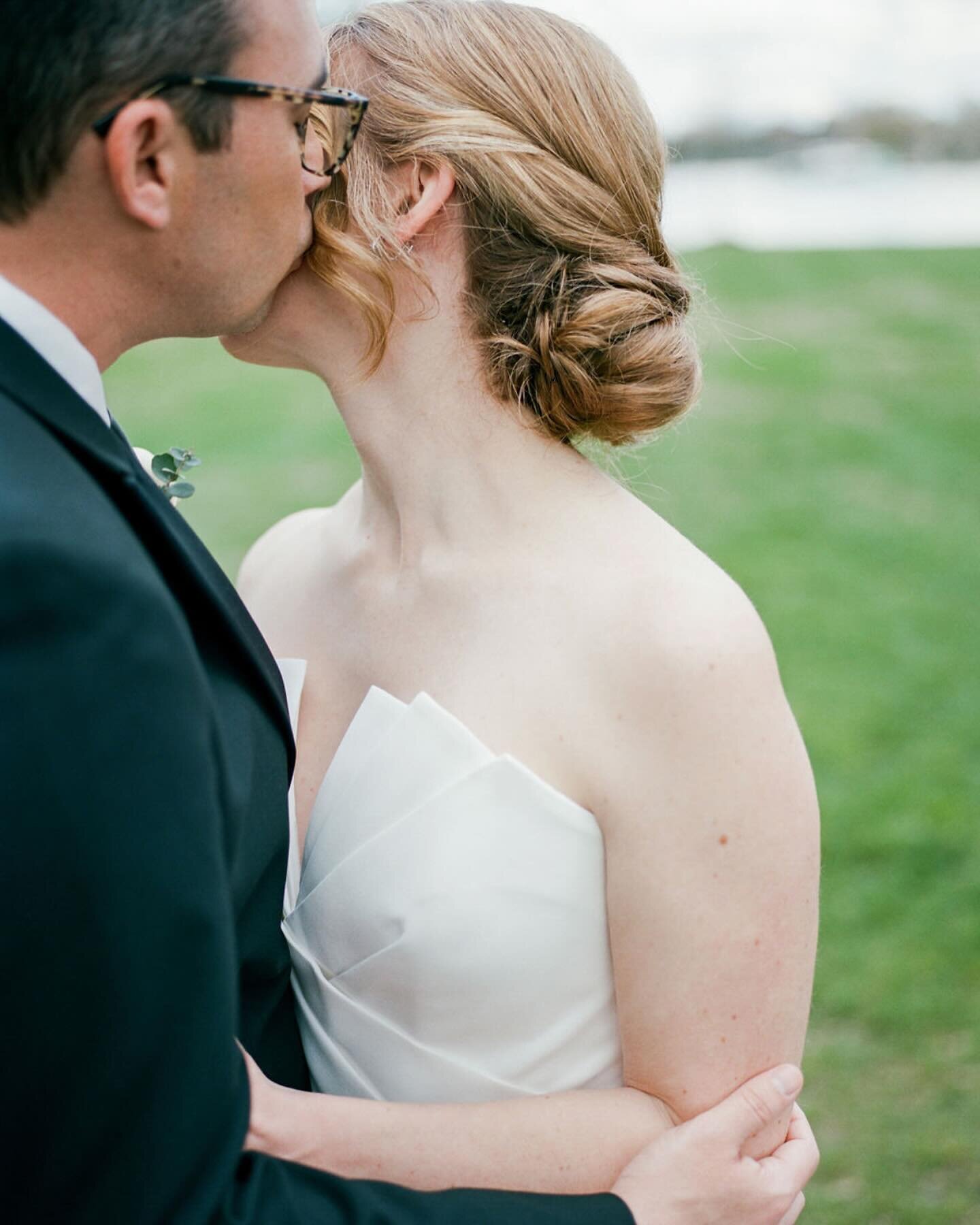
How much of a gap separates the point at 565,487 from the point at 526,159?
1.83ft

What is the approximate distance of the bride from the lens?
204cm

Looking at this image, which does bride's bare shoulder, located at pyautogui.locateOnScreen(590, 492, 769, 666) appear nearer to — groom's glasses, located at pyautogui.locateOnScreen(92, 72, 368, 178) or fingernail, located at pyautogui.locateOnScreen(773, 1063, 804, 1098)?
fingernail, located at pyautogui.locateOnScreen(773, 1063, 804, 1098)

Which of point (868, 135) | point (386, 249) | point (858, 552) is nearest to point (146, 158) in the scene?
point (386, 249)

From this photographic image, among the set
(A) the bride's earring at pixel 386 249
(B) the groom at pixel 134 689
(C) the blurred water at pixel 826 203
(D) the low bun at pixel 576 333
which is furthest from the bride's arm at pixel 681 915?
(C) the blurred water at pixel 826 203

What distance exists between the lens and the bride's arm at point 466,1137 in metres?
1.90

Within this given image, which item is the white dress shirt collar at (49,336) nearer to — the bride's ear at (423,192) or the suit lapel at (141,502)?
the suit lapel at (141,502)

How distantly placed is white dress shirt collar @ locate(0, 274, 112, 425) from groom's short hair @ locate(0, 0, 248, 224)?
0.35 ft

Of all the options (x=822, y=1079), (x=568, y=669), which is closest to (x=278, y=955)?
(x=568, y=669)

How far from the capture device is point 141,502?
5.65 ft

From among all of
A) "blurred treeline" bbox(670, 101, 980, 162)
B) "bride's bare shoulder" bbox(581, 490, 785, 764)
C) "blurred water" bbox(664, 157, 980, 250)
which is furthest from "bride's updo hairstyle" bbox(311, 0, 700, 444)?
"blurred treeline" bbox(670, 101, 980, 162)

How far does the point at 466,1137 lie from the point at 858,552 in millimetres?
8136

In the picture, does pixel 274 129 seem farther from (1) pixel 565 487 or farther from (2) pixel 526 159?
(1) pixel 565 487

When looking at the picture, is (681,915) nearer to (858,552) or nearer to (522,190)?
(522,190)

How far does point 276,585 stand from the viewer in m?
2.87
